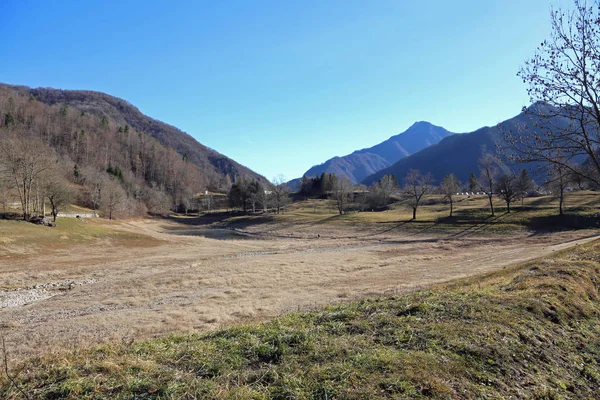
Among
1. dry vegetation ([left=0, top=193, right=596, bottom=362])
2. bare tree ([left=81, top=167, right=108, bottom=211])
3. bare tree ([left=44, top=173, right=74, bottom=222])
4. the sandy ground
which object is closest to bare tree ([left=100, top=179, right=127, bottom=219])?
bare tree ([left=81, top=167, right=108, bottom=211])

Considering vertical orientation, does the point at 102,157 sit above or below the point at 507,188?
above

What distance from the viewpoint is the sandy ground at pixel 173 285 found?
14.1 meters

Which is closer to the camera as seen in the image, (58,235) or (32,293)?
(32,293)

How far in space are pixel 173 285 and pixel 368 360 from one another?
2203 cm

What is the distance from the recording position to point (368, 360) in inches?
183

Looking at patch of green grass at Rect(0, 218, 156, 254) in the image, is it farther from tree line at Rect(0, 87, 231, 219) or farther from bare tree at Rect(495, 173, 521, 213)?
bare tree at Rect(495, 173, 521, 213)

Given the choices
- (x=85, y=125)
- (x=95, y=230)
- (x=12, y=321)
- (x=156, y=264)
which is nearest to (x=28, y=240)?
(x=95, y=230)

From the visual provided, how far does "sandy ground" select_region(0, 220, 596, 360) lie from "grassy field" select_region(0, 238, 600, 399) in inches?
139

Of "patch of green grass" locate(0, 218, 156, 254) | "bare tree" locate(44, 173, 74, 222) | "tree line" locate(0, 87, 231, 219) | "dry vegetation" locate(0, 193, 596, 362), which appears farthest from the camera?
"bare tree" locate(44, 173, 74, 222)

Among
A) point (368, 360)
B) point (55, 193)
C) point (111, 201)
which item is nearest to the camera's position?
point (368, 360)

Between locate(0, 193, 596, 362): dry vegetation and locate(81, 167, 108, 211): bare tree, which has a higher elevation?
locate(81, 167, 108, 211): bare tree

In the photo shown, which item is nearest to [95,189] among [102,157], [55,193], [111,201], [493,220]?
[111,201]

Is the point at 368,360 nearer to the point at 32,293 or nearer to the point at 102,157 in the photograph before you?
the point at 32,293

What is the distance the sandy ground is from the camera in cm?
1412
